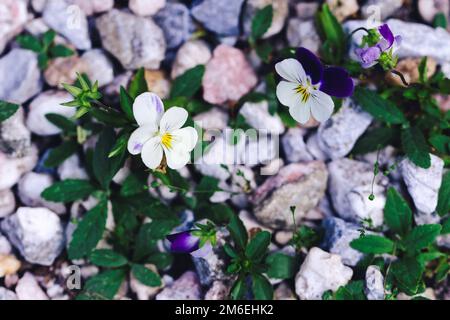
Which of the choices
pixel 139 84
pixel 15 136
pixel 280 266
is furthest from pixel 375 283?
pixel 15 136

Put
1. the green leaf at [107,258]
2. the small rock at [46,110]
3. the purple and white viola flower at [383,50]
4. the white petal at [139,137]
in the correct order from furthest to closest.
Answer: the small rock at [46,110] < the green leaf at [107,258] < the purple and white viola flower at [383,50] < the white petal at [139,137]

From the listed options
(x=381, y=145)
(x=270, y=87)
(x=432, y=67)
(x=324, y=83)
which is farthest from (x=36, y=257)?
(x=432, y=67)

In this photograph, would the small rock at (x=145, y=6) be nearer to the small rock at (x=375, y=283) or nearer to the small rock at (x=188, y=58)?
the small rock at (x=188, y=58)

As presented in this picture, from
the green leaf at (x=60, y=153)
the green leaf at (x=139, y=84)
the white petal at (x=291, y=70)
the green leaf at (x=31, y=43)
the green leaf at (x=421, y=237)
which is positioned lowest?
the green leaf at (x=421, y=237)

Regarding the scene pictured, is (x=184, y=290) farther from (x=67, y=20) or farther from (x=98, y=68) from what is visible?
(x=67, y=20)

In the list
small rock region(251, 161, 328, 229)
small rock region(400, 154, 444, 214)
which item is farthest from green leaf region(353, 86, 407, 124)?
small rock region(251, 161, 328, 229)

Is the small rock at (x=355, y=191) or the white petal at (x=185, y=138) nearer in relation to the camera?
the white petal at (x=185, y=138)

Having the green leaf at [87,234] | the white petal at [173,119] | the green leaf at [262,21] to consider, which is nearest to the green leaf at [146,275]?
the green leaf at [87,234]
